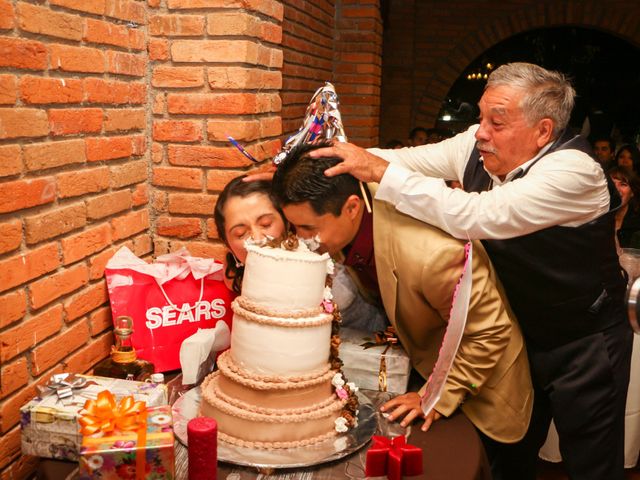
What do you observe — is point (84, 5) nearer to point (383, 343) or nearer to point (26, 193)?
point (26, 193)

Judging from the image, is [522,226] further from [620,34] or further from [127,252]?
[620,34]

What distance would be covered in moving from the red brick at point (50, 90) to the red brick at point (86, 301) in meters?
0.64

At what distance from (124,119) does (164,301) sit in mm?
704

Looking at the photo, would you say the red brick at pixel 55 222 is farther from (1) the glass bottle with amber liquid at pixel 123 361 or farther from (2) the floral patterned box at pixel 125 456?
(2) the floral patterned box at pixel 125 456

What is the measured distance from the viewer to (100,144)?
7.43 ft

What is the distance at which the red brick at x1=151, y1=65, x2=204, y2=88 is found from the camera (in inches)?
102

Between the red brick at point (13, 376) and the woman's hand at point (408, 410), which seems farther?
the woman's hand at point (408, 410)

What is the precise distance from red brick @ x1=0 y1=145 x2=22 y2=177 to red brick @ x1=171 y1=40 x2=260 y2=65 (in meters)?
0.94

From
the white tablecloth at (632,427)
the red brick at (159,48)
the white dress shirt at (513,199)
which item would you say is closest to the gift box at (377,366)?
the white dress shirt at (513,199)

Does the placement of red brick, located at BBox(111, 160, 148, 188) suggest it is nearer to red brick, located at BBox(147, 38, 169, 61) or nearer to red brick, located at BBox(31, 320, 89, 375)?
red brick, located at BBox(147, 38, 169, 61)

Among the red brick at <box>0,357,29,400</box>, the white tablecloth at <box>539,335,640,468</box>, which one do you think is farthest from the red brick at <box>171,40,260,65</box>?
the white tablecloth at <box>539,335,640,468</box>

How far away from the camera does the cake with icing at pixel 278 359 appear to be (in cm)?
168

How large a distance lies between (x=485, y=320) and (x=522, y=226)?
16.0 inches

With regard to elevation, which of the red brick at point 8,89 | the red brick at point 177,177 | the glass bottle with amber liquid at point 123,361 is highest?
the red brick at point 8,89
